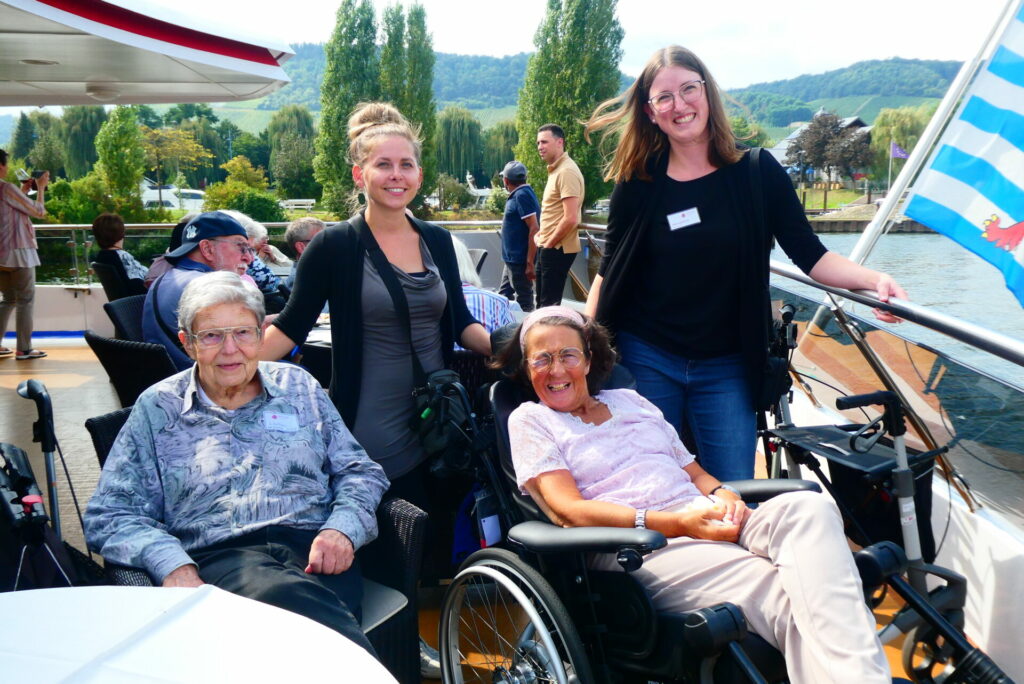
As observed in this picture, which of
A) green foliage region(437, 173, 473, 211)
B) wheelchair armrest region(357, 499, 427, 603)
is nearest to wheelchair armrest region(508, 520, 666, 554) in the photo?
wheelchair armrest region(357, 499, 427, 603)

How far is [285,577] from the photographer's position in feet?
5.69

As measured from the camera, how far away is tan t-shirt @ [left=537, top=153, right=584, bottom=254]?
5.95 meters

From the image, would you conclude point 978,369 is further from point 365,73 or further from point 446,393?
point 365,73

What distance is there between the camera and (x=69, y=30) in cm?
375

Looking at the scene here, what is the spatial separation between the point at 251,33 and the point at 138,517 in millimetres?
3503

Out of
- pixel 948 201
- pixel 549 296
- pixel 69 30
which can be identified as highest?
pixel 69 30

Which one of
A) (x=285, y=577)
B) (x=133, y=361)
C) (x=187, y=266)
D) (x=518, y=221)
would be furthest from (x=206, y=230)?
(x=518, y=221)

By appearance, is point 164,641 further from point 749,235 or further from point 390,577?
point 749,235

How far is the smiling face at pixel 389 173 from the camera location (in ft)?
7.30

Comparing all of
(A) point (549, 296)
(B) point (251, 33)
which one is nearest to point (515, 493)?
(B) point (251, 33)

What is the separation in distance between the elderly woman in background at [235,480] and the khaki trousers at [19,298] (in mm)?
5764

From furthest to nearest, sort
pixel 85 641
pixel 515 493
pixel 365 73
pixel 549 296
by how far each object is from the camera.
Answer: pixel 365 73
pixel 549 296
pixel 515 493
pixel 85 641

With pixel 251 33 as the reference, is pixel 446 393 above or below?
below

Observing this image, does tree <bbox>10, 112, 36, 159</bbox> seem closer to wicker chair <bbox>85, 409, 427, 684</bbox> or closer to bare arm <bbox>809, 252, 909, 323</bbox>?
wicker chair <bbox>85, 409, 427, 684</bbox>
